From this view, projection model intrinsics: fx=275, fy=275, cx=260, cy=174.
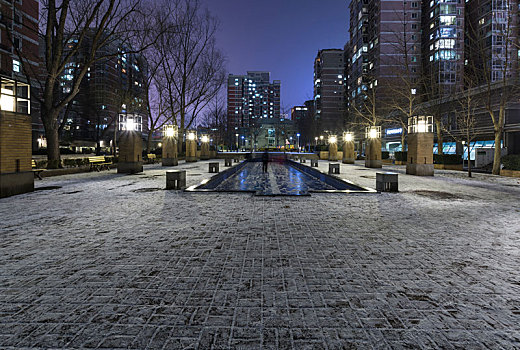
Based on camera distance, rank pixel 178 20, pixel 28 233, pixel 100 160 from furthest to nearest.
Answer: pixel 178 20 < pixel 100 160 < pixel 28 233

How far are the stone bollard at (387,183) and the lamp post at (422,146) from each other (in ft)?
28.7

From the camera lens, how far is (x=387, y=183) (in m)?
11.3

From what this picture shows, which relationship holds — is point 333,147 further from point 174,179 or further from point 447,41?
point 447,41

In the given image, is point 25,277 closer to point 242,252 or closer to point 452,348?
point 242,252

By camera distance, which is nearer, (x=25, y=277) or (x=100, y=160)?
(x=25, y=277)

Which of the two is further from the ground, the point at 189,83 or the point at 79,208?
the point at 189,83

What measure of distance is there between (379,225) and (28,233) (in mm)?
7308

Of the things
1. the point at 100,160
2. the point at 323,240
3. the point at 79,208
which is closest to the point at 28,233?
the point at 79,208


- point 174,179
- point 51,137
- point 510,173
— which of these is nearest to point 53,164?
point 51,137

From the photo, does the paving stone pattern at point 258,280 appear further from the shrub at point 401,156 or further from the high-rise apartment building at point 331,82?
the high-rise apartment building at point 331,82

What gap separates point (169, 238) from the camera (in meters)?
5.19

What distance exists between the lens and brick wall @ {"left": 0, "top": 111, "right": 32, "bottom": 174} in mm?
9570

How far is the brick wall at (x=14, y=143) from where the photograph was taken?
Result: 31.4ft

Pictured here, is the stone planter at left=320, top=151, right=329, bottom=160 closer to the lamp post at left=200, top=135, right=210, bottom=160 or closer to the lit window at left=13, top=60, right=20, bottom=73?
the lamp post at left=200, top=135, right=210, bottom=160
